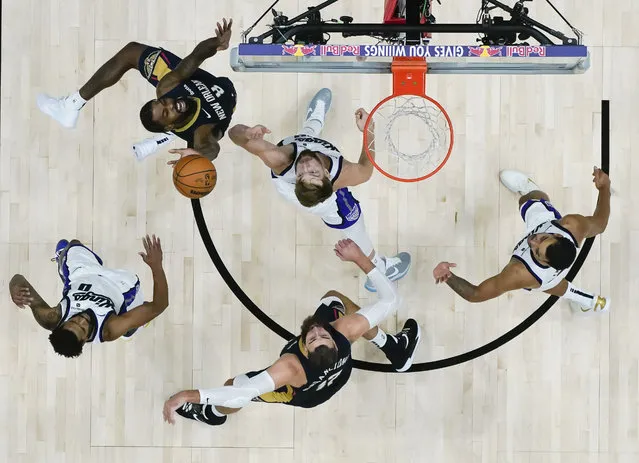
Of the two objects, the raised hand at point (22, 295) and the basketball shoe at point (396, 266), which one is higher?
the basketball shoe at point (396, 266)

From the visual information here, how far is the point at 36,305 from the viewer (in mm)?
4668

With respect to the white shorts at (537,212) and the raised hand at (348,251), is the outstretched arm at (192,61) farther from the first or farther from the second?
the white shorts at (537,212)

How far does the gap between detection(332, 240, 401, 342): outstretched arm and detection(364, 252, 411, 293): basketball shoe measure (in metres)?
0.71

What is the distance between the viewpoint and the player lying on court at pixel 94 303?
434cm

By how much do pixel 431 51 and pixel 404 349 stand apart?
7.84 feet

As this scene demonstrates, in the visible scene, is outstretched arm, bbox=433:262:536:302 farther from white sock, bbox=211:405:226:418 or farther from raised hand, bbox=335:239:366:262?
white sock, bbox=211:405:226:418

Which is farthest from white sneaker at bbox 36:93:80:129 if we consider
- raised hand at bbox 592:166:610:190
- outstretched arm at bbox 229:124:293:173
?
raised hand at bbox 592:166:610:190

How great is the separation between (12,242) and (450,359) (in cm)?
382

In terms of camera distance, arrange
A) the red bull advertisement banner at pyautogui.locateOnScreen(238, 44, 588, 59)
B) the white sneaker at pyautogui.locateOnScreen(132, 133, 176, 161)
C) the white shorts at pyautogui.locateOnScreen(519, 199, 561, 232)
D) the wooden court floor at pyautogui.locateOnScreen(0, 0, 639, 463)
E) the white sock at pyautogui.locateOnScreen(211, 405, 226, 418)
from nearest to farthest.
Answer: the red bull advertisement banner at pyautogui.locateOnScreen(238, 44, 588, 59) < the white shorts at pyautogui.locateOnScreen(519, 199, 561, 232) < the white sneaker at pyautogui.locateOnScreen(132, 133, 176, 161) < the white sock at pyautogui.locateOnScreen(211, 405, 226, 418) < the wooden court floor at pyautogui.locateOnScreen(0, 0, 639, 463)

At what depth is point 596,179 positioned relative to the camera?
15.3ft

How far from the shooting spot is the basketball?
14.8 ft

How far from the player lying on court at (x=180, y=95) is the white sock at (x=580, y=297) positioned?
290 cm

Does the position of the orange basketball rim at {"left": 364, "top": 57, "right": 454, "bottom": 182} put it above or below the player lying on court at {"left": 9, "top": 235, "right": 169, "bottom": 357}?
above

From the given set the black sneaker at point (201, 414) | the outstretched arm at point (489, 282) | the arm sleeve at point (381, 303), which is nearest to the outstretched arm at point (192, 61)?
the arm sleeve at point (381, 303)
